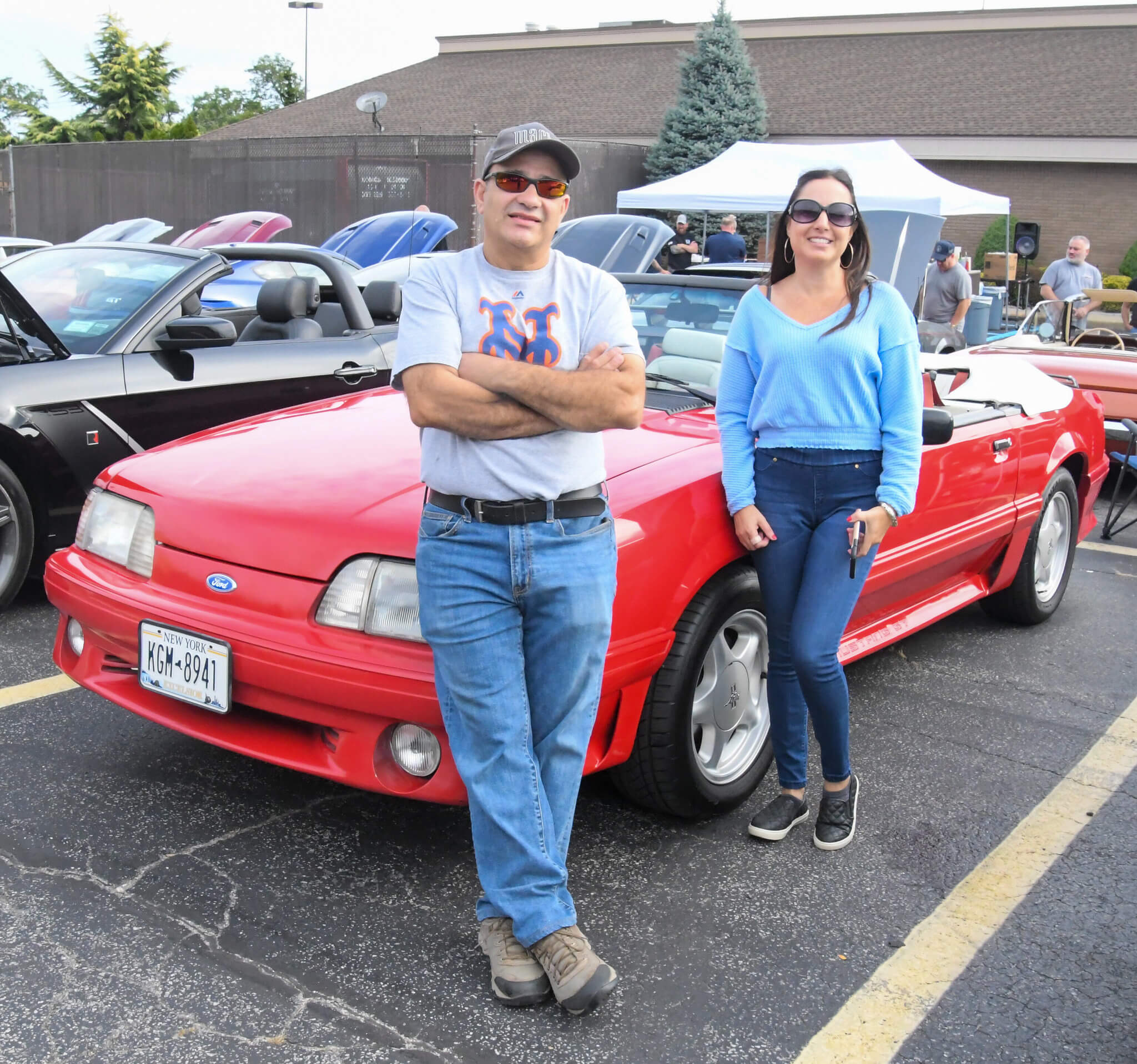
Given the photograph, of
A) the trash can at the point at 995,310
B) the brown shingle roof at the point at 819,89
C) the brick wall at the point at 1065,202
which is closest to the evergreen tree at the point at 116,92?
the brown shingle roof at the point at 819,89

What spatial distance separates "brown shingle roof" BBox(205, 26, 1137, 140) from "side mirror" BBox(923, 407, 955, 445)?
28199mm

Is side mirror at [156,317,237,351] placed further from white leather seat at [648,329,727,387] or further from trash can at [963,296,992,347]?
trash can at [963,296,992,347]

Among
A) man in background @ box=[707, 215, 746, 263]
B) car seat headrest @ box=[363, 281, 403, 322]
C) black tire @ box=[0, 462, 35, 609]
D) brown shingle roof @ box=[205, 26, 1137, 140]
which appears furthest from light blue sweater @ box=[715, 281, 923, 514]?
brown shingle roof @ box=[205, 26, 1137, 140]

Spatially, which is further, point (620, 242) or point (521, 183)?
point (620, 242)

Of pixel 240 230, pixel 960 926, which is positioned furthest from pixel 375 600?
pixel 240 230

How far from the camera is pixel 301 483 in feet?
9.95

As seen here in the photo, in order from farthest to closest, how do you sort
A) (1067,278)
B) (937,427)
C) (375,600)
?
(1067,278)
(937,427)
(375,600)

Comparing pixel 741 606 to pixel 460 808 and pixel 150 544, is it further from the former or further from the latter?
pixel 150 544

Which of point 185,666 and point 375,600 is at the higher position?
point 375,600

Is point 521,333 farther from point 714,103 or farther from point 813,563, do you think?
point 714,103

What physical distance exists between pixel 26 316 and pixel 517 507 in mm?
3368

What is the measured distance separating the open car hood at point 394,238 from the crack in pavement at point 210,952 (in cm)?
864

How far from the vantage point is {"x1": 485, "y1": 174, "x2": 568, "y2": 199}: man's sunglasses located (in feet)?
7.79

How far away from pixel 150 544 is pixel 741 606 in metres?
1.51
